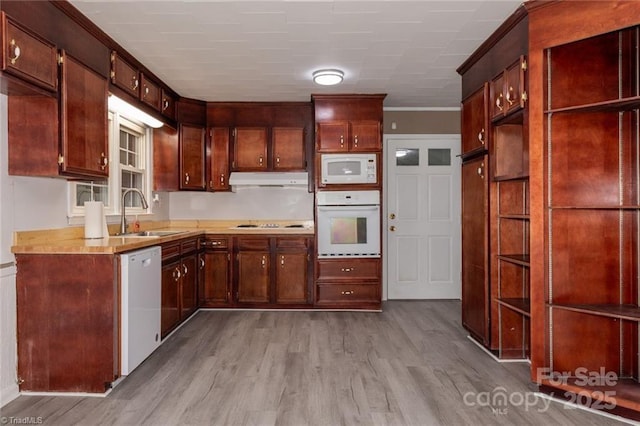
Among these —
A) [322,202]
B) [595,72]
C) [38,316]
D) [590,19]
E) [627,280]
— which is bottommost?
[38,316]

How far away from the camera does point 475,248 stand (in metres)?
3.36

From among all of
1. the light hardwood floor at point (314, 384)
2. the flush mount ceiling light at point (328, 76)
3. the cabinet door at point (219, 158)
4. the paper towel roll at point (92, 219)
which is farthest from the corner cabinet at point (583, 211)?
the cabinet door at point (219, 158)

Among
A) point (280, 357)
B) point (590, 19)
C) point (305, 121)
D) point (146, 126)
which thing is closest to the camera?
point (590, 19)

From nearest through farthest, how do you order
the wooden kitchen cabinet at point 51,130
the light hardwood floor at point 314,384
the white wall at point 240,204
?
the light hardwood floor at point 314,384, the wooden kitchen cabinet at point 51,130, the white wall at point 240,204

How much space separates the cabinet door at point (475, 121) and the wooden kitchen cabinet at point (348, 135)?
3.69 feet

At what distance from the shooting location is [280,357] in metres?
3.08

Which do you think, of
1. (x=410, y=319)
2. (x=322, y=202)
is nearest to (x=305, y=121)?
(x=322, y=202)

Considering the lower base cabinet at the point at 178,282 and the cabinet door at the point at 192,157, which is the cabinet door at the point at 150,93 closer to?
the cabinet door at the point at 192,157

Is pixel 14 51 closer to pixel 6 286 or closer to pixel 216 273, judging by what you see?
pixel 6 286

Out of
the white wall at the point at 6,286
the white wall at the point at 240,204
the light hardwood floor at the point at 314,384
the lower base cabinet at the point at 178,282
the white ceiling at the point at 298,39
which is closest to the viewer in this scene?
the light hardwood floor at the point at 314,384

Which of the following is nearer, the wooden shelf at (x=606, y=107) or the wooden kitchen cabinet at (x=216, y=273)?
the wooden shelf at (x=606, y=107)

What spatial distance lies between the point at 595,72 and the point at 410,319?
108 inches

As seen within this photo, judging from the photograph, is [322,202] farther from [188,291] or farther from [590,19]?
[590,19]

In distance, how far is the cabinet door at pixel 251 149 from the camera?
15.6ft
